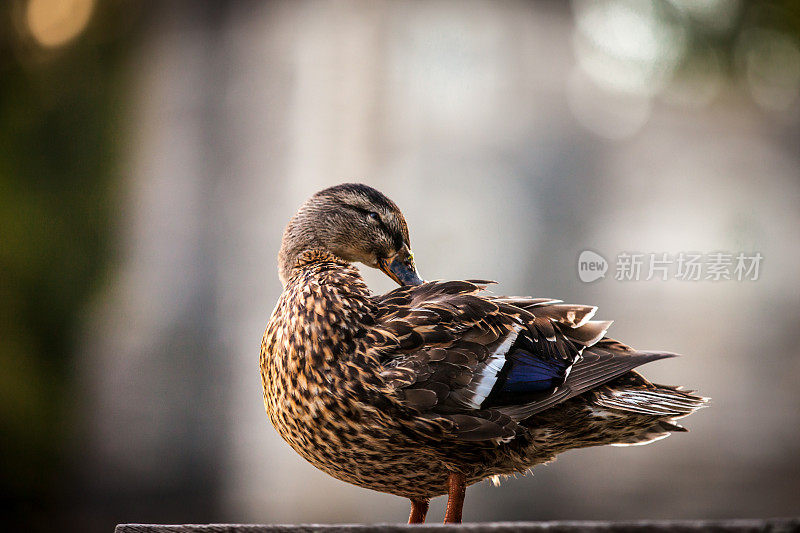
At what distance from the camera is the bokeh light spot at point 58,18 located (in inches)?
149

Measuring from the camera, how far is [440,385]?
4.19 feet

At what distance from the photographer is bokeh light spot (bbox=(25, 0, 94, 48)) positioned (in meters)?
3.79

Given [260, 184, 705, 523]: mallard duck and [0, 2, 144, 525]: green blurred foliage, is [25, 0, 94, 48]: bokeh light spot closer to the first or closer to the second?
[0, 2, 144, 525]: green blurred foliage

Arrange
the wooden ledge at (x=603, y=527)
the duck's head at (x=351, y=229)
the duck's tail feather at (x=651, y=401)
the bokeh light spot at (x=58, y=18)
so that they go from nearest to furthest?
the wooden ledge at (x=603, y=527)
the duck's tail feather at (x=651, y=401)
the duck's head at (x=351, y=229)
the bokeh light spot at (x=58, y=18)

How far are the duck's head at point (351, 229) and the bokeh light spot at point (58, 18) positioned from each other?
9.06ft

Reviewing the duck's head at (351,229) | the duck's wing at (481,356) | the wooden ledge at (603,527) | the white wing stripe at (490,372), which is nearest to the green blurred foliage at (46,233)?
the duck's head at (351,229)

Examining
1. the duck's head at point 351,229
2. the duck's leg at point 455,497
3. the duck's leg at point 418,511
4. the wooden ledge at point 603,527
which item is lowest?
the duck's leg at point 418,511

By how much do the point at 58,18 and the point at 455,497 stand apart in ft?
11.3

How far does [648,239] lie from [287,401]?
263 centimetres

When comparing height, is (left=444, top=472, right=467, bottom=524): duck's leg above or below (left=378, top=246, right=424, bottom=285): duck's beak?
below

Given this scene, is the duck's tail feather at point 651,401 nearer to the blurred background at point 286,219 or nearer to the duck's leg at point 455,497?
the duck's leg at point 455,497

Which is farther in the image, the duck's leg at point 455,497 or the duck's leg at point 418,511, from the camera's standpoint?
the duck's leg at point 418,511

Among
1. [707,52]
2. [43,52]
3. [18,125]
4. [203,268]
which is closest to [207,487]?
[203,268]

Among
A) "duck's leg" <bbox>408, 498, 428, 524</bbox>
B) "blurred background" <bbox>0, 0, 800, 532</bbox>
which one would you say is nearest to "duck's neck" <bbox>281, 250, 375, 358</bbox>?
"duck's leg" <bbox>408, 498, 428, 524</bbox>
